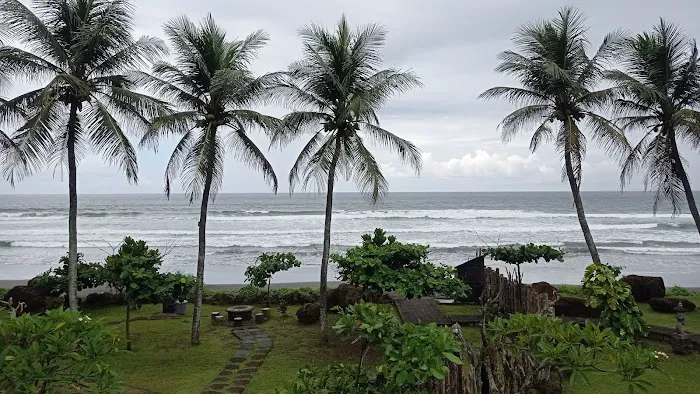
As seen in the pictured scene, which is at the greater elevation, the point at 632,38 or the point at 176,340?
the point at 632,38

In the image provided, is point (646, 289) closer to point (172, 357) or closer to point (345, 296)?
point (345, 296)

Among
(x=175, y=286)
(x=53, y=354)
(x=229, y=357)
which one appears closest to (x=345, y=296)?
(x=229, y=357)

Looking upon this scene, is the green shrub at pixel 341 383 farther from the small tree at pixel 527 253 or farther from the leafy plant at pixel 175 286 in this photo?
the small tree at pixel 527 253

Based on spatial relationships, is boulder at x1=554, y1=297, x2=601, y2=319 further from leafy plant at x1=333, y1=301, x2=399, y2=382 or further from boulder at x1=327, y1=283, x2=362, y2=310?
leafy plant at x1=333, y1=301, x2=399, y2=382

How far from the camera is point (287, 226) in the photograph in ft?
149

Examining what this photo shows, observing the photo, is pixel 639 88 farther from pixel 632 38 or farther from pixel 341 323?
pixel 341 323

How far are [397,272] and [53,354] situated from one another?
692 cm

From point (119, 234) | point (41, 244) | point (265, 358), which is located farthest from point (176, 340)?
point (119, 234)

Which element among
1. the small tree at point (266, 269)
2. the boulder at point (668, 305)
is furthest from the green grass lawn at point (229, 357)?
the small tree at point (266, 269)

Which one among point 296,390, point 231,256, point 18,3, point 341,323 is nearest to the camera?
point 296,390

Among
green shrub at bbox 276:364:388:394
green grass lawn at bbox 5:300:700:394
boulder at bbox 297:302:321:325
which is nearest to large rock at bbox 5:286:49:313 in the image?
green grass lawn at bbox 5:300:700:394

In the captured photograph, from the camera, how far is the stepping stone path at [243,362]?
318 inches

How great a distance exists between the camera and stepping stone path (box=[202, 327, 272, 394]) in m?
8.07

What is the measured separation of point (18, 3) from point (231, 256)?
70.2 feet
